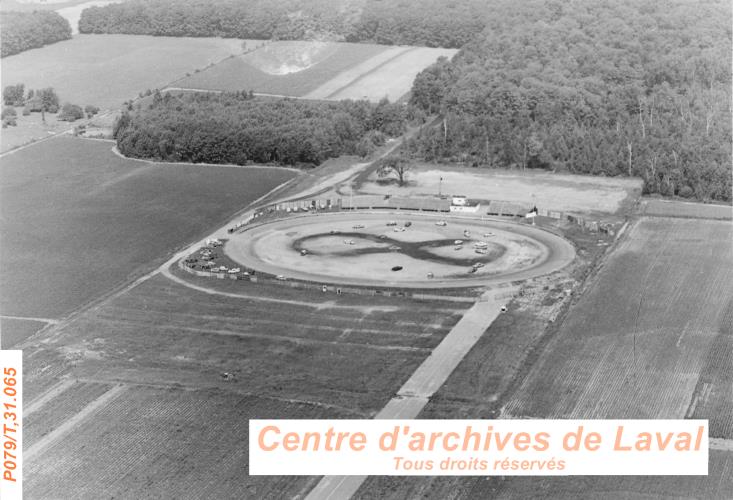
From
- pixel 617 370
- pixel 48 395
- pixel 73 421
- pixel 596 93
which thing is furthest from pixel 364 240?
pixel 596 93

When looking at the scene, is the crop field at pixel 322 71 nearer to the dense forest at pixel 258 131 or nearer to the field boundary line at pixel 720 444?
the dense forest at pixel 258 131

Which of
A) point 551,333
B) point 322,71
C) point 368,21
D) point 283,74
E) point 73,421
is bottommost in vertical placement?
point 551,333


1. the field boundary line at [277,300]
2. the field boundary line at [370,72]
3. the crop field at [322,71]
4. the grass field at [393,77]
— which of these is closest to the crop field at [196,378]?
the field boundary line at [277,300]

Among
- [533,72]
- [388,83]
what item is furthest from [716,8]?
[388,83]

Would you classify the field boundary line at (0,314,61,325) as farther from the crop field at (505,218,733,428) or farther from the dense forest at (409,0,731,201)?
the dense forest at (409,0,731,201)

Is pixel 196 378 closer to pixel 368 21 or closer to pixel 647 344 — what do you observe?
pixel 647 344

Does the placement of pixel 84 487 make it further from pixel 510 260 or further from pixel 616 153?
pixel 616 153
